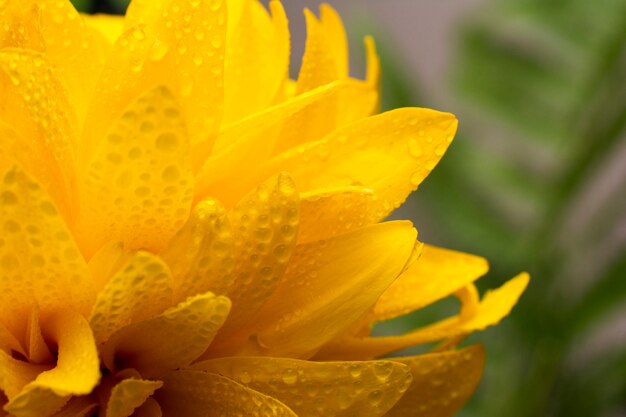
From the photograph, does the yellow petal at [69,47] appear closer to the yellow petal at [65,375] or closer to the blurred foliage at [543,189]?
the yellow petal at [65,375]

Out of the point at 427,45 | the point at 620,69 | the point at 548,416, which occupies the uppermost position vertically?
the point at 620,69

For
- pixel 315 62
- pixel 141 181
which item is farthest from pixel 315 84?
pixel 141 181

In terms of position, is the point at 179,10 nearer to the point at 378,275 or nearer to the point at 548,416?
the point at 378,275

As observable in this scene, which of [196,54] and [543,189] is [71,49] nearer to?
[196,54]

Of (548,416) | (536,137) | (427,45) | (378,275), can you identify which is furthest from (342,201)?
(427,45)

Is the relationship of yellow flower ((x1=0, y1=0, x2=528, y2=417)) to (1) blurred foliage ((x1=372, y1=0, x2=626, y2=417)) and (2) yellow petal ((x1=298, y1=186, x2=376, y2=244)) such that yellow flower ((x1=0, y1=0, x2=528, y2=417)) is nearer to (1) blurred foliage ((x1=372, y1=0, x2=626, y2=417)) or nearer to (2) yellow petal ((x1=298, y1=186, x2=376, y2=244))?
(2) yellow petal ((x1=298, y1=186, x2=376, y2=244))

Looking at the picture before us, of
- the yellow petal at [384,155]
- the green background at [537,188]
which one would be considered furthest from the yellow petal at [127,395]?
the green background at [537,188]
